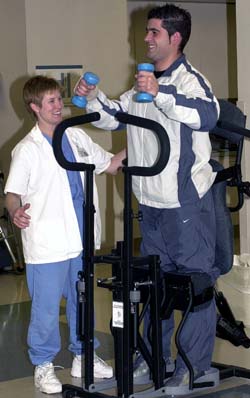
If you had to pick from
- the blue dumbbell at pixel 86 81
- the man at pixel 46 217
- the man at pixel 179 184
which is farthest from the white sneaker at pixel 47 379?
the blue dumbbell at pixel 86 81

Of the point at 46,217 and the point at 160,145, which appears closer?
the point at 160,145

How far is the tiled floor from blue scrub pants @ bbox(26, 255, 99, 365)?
0.21 meters

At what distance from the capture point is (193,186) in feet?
13.5

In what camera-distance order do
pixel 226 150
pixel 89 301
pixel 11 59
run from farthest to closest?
1. pixel 226 150
2. pixel 11 59
3. pixel 89 301

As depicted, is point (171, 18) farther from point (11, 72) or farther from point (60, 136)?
point (11, 72)

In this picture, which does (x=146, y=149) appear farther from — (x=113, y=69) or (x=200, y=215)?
(x=113, y=69)

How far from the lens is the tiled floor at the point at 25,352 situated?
431cm

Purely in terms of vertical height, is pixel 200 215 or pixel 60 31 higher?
pixel 60 31

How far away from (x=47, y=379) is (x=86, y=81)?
1462 millimetres

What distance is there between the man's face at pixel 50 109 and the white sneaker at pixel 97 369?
120cm

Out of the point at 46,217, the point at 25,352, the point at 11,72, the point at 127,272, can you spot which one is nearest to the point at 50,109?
the point at 46,217

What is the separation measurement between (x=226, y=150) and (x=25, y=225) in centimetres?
543

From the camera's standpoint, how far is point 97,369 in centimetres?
448

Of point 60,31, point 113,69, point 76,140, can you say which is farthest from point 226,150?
point 76,140
